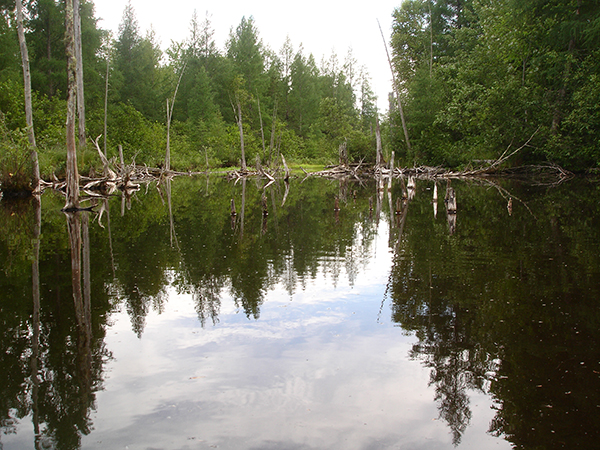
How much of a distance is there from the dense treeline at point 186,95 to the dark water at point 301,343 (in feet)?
46.9

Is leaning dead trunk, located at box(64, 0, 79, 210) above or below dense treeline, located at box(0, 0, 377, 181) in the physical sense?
below

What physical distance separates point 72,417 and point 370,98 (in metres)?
79.3

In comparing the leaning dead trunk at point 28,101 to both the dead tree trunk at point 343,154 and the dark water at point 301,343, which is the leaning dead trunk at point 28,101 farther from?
the dead tree trunk at point 343,154

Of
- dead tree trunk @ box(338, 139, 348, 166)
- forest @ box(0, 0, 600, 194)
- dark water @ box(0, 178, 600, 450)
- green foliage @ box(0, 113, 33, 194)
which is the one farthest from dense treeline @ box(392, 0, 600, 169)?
green foliage @ box(0, 113, 33, 194)

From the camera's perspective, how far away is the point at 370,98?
259 ft

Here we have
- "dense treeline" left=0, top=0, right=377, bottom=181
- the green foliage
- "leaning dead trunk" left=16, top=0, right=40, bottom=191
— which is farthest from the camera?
"dense treeline" left=0, top=0, right=377, bottom=181

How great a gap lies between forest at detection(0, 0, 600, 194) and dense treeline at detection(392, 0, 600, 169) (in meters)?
0.09

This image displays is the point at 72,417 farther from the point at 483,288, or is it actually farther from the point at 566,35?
the point at 566,35

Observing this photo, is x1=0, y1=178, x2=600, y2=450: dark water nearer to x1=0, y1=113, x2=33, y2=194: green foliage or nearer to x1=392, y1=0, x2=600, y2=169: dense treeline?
x1=0, y1=113, x2=33, y2=194: green foliage

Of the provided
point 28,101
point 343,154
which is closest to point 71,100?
point 28,101

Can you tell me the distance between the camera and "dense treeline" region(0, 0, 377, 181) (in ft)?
114

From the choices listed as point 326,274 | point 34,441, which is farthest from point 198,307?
point 34,441

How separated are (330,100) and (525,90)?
88.8 ft

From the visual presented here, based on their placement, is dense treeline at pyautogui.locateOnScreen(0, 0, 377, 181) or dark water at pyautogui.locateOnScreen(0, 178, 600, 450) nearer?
dark water at pyautogui.locateOnScreen(0, 178, 600, 450)
